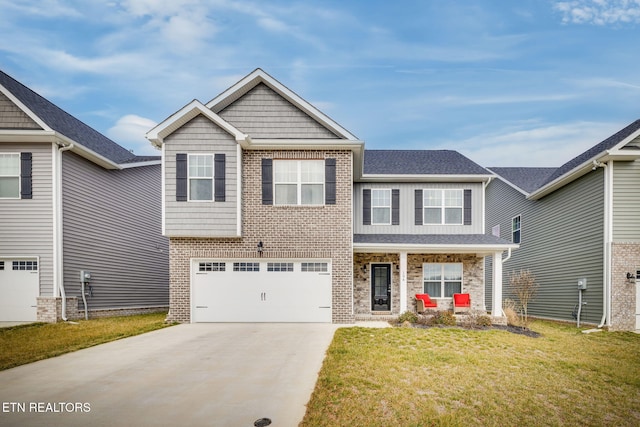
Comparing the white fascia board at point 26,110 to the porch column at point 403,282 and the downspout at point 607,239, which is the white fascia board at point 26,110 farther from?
the downspout at point 607,239

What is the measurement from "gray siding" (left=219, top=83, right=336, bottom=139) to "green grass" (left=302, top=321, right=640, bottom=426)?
711cm

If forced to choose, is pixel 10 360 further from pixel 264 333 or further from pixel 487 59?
pixel 487 59

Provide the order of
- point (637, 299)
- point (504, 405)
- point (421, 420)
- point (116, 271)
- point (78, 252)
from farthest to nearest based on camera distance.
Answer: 1. point (116, 271)
2. point (78, 252)
3. point (637, 299)
4. point (504, 405)
5. point (421, 420)

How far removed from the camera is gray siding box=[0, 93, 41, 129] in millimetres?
13961

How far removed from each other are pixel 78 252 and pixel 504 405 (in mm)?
14726

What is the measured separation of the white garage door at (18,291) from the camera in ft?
45.2

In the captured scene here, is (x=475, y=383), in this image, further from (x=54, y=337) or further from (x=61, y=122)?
(x=61, y=122)

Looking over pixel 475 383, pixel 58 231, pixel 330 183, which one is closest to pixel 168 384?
pixel 475 383

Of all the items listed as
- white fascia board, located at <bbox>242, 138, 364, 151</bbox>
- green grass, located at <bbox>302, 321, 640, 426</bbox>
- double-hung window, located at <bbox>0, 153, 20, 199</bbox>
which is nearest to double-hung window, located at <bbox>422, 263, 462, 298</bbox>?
green grass, located at <bbox>302, 321, 640, 426</bbox>

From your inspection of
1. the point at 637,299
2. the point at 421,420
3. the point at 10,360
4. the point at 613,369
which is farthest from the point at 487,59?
the point at 10,360

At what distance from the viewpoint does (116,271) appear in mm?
17453

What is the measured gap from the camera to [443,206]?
660 inches

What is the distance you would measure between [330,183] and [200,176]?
4.28m

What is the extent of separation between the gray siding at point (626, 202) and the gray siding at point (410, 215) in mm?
4491
